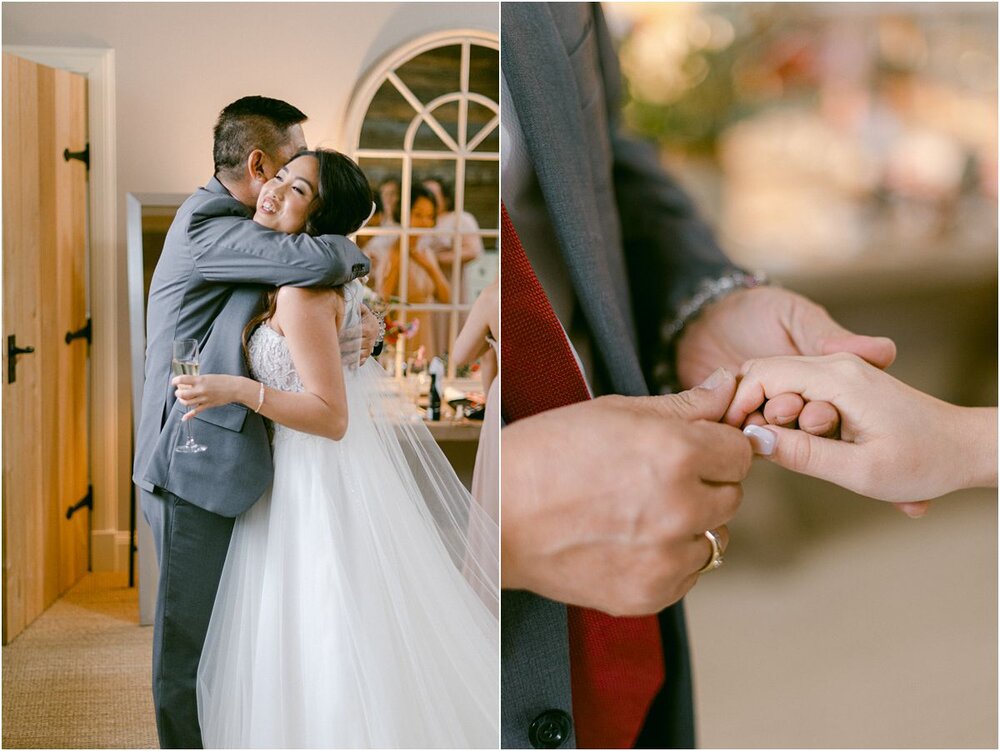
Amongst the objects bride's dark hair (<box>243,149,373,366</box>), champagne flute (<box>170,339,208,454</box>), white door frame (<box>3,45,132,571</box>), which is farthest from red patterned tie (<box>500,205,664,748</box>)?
white door frame (<box>3,45,132,571</box>)

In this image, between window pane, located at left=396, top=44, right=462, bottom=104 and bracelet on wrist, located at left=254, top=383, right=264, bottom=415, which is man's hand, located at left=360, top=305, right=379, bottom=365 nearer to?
bracelet on wrist, located at left=254, top=383, right=264, bottom=415

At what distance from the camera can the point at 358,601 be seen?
4.16 feet

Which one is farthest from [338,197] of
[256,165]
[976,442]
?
[976,442]

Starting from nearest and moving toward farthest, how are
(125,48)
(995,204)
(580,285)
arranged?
(580,285), (125,48), (995,204)

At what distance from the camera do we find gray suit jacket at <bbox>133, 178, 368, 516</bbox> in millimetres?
1169

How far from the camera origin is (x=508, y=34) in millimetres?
1238

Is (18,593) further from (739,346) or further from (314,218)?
(739,346)

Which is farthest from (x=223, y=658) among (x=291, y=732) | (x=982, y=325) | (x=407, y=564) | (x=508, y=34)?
(x=982, y=325)

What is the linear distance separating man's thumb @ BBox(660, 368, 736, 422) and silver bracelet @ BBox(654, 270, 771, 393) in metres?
0.15

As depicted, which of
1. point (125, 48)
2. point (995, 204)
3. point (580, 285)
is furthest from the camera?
point (995, 204)

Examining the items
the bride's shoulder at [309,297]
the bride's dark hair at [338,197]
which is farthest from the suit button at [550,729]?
the bride's dark hair at [338,197]

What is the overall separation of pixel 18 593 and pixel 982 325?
166 cm

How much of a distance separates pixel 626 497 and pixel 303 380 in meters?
0.50

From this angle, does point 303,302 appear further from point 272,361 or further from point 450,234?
point 450,234
